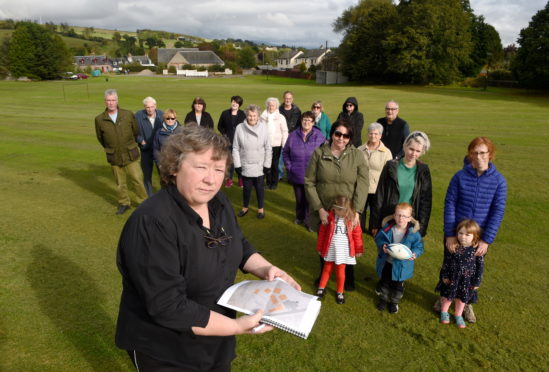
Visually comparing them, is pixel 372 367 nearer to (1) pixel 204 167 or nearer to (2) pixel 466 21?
(1) pixel 204 167

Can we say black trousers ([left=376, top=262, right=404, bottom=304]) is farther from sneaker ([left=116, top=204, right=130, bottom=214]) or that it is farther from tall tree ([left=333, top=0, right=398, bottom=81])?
tall tree ([left=333, top=0, right=398, bottom=81])

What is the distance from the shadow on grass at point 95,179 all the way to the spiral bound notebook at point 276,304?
7433 mm

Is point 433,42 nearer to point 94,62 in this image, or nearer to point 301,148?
point 301,148

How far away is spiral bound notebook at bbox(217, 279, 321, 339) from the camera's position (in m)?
1.90

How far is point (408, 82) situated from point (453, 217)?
201 feet

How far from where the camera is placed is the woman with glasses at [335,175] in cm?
542

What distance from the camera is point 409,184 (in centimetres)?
489

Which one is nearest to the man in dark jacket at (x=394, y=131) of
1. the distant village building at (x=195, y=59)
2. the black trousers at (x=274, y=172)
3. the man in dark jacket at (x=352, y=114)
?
the man in dark jacket at (x=352, y=114)

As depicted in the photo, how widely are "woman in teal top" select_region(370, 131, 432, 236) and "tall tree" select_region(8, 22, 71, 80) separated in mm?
87628

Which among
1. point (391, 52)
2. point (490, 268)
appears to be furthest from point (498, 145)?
point (391, 52)

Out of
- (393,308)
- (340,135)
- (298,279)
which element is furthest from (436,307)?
(340,135)

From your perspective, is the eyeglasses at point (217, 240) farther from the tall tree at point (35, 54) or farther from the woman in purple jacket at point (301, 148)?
the tall tree at point (35, 54)

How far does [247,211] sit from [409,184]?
407 cm

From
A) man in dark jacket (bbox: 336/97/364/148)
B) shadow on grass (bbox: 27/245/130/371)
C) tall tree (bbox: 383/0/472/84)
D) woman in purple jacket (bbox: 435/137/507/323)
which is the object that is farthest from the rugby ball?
tall tree (bbox: 383/0/472/84)
